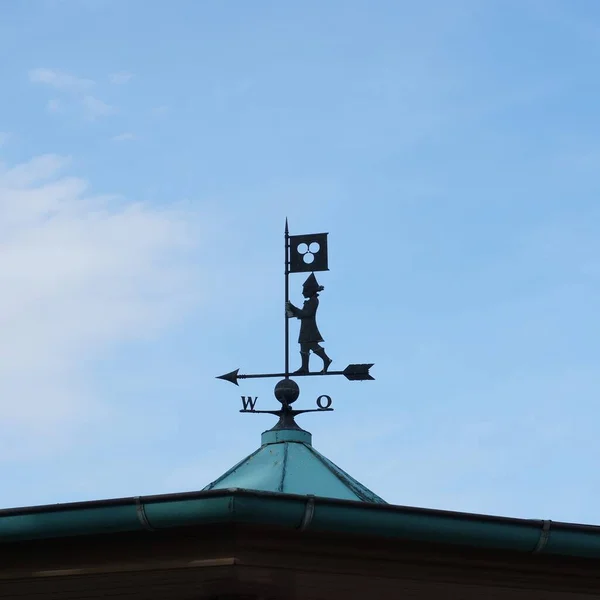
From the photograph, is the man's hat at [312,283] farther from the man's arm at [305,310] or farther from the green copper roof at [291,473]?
the green copper roof at [291,473]

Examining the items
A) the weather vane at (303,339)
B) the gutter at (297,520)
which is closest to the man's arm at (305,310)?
the weather vane at (303,339)

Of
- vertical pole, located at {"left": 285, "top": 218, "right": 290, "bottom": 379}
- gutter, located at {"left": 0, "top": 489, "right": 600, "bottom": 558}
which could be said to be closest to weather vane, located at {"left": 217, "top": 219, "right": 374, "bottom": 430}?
vertical pole, located at {"left": 285, "top": 218, "right": 290, "bottom": 379}

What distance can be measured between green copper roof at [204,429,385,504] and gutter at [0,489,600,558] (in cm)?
167

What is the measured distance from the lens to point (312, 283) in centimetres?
851

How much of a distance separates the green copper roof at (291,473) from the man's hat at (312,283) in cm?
116

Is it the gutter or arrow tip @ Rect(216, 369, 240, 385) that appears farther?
arrow tip @ Rect(216, 369, 240, 385)

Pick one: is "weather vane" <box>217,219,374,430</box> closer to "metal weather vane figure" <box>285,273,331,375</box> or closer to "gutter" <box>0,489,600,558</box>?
"metal weather vane figure" <box>285,273,331,375</box>

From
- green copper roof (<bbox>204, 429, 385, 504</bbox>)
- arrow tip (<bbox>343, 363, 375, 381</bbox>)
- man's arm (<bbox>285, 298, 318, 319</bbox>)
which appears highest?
man's arm (<bbox>285, 298, 318, 319</bbox>)

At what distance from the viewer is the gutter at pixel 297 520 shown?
16.5ft

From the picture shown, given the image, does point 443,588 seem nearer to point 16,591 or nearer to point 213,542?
point 213,542

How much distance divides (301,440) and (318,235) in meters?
1.59

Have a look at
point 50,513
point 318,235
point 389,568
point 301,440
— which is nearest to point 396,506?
point 389,568

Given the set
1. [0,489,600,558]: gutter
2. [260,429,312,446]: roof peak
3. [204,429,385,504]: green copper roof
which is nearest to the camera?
[0,489,600,558]: gutter

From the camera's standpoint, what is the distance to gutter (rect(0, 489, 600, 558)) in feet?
16.5
